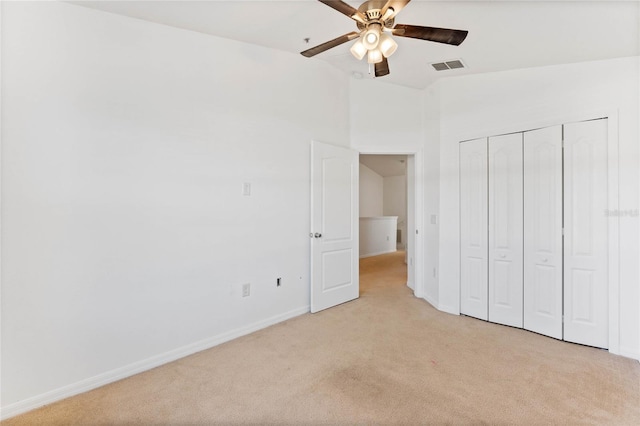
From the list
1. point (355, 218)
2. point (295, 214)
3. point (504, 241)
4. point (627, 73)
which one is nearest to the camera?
point (627, 73)

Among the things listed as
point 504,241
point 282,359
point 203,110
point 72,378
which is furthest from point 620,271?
point 72,378

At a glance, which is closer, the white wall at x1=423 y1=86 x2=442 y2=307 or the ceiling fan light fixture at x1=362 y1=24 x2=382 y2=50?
the ceiling fan light fixture at x1=362 y1=24 x2=382 y2=50

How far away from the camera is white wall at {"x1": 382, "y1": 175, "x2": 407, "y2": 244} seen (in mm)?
9438

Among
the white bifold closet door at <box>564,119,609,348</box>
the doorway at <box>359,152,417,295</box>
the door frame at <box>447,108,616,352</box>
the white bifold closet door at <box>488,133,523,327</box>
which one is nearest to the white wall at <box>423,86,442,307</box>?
the white bifold closet door at <box>488,133,523,327</box>

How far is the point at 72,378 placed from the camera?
2.10m

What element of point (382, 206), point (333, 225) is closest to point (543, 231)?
point (333, 225)

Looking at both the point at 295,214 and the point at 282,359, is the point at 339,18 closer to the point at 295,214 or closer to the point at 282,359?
the point at 295,214

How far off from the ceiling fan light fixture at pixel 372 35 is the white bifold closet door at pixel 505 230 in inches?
80.8

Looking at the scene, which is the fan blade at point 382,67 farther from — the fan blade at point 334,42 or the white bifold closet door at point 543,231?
the white bifold closet door at point 543,231

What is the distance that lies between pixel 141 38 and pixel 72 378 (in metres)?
2.55

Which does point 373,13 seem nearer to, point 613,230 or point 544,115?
point 544,115

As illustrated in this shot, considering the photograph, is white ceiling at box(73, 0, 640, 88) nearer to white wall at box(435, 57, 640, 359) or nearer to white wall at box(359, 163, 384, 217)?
white wall at box(435, 57, 640, 359)

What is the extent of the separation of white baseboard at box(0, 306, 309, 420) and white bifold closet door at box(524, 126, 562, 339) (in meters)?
2.75

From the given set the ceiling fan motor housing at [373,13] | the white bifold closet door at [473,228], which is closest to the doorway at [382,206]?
the white bifold closet door at [473,228]
